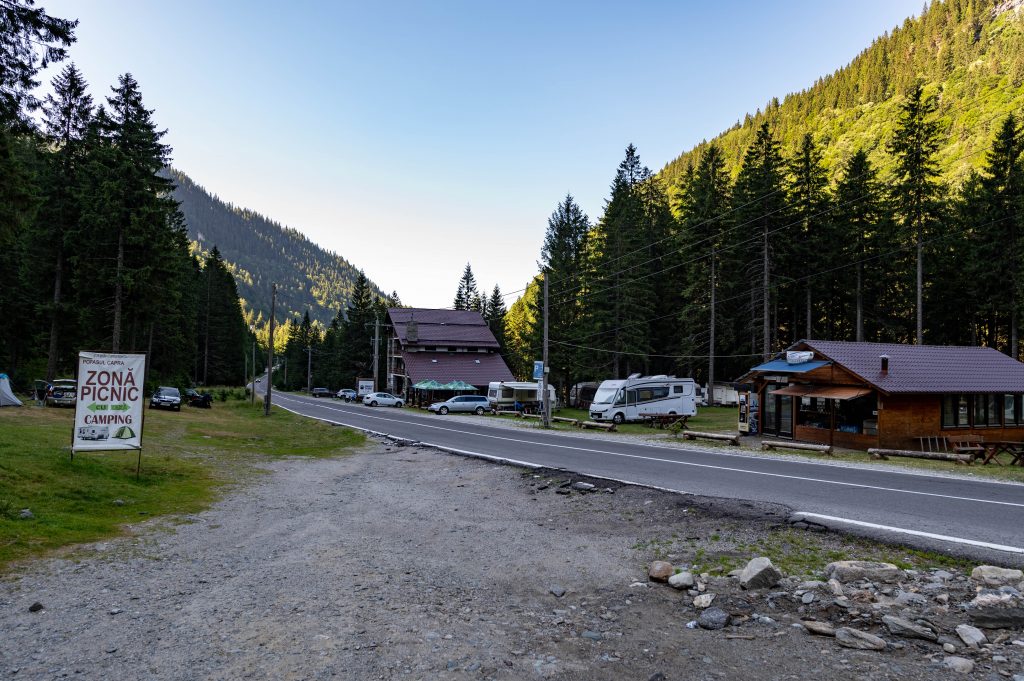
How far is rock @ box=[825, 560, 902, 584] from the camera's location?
19.9ft

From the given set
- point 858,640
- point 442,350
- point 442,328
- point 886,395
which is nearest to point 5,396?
point 858,640

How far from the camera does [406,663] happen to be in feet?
14.4

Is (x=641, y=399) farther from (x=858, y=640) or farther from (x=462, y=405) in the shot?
(x=858, y=640)

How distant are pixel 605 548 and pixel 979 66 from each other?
652ft

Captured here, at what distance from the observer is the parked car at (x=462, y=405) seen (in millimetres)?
45531

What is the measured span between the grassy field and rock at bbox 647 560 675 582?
7.51 metres

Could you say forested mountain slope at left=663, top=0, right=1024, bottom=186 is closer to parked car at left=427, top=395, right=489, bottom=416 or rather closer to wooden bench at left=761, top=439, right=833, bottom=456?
parked car at left=427, top=395, right=489, bottom=416

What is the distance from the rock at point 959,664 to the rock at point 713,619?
1677mm

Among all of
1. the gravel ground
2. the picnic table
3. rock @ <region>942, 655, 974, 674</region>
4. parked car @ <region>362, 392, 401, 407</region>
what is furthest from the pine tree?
parked car @ <region>362, 392, 401, 407</region>

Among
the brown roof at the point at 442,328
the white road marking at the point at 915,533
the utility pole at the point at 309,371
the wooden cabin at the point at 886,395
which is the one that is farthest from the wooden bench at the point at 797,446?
the utility pole at the point at 309,371

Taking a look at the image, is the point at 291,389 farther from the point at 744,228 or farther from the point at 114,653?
the point at 114,653

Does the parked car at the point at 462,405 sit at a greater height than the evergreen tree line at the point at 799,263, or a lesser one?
lesser

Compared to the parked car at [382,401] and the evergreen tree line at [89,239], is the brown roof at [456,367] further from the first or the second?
the evergreen tree line at [89,239]

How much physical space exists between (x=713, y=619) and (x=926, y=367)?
26148 mm
